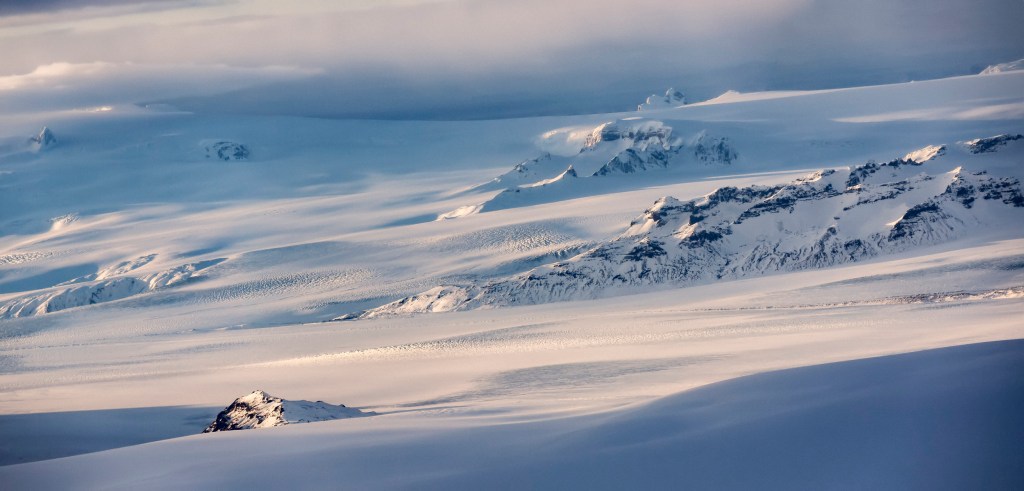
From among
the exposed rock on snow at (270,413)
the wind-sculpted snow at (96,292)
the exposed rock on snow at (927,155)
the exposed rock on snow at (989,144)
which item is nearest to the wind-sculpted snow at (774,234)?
the exposed rock on snow at (927,155)

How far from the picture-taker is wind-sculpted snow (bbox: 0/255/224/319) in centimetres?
14825

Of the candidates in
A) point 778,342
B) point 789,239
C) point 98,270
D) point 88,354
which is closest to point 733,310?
point 778,342

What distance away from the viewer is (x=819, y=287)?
86688 millimetres

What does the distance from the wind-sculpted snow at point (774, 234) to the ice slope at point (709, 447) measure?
80389 millimetres

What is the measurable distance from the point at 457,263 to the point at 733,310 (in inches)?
2456

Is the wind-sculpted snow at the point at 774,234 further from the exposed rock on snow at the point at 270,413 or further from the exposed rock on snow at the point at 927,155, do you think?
the exposed rock on snow at the point at 270,413

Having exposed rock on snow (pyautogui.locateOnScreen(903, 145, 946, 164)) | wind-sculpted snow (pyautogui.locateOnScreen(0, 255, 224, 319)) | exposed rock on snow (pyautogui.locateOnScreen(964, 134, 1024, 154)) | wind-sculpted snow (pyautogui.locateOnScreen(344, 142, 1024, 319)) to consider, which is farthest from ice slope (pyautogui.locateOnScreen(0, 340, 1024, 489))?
wind-sculpted snow (pyautogui.locateOnScreen(0, 255, 224, 319))

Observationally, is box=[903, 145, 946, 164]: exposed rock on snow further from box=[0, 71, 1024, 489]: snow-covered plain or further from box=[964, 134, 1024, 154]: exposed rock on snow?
box=[964, 134, 1024, 154]: exposed rock on snow

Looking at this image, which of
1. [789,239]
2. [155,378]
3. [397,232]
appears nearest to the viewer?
[155,378]

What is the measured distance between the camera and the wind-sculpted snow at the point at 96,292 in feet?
486

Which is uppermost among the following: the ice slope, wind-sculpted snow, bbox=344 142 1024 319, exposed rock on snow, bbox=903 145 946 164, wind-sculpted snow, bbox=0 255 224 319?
wind-sculpted snow, bbox=0 255 224 319

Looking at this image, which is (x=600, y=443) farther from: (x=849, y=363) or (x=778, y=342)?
(x=778, y=342)

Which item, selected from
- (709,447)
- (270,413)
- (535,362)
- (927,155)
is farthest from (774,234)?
(709,447)

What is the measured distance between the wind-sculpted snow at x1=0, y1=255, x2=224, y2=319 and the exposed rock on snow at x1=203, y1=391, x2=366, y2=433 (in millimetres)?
107513
